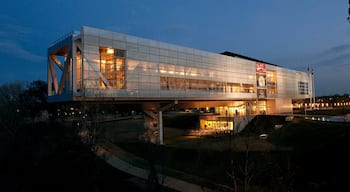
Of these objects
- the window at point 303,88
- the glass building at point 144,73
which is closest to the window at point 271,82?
the glass building at point 144,73

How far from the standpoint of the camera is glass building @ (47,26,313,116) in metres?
28.2

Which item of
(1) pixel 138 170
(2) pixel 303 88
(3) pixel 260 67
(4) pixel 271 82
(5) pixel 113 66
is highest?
(3) pixel 260 67

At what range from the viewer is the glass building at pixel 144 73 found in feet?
92.5

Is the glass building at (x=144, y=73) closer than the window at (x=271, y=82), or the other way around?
the glass building at (x=144, y=73)

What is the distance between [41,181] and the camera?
18.0m

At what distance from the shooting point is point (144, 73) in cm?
3381

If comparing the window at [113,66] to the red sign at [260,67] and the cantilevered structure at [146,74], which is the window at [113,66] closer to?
the cantilevered structure at [146,74]

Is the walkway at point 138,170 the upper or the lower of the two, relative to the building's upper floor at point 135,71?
lower

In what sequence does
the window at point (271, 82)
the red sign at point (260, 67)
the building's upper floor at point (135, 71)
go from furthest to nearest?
the window at point (271, 82), the red sign at point (260, 67), the building's upper floor at point (135, 71)

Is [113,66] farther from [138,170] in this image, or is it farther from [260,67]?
[260,67]

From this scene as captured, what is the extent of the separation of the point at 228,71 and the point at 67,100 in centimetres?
3127

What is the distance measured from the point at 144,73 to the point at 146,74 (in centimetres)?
37

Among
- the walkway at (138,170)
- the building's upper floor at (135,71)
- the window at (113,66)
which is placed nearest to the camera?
the walkway at (138,170)

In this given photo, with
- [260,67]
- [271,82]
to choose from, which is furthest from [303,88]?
[260,67]
